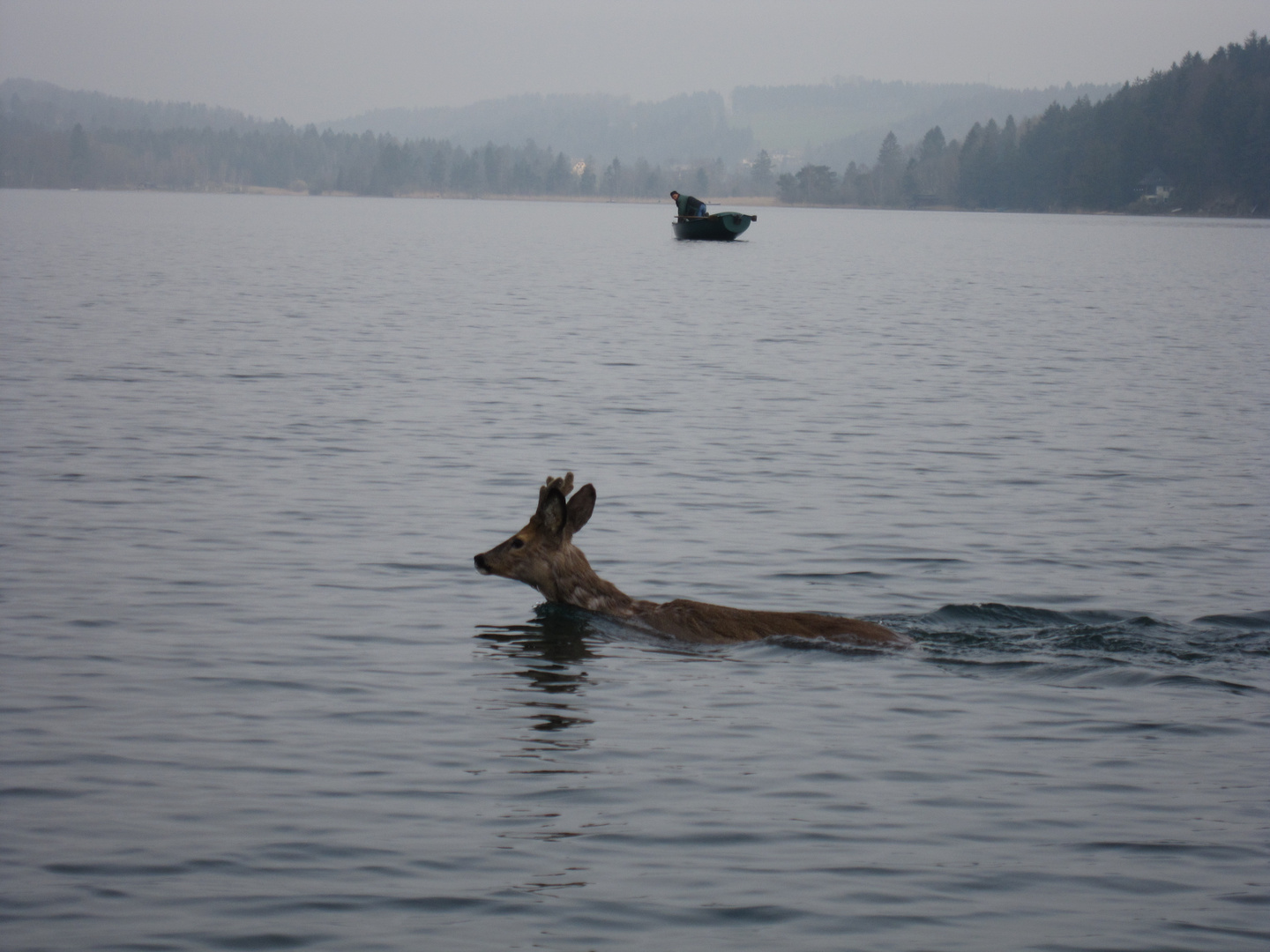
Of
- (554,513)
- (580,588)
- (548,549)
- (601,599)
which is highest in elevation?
(554,513)

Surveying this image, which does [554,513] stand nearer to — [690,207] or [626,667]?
[626,667]

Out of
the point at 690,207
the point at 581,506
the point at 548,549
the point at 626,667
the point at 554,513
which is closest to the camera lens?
the point at 626,667

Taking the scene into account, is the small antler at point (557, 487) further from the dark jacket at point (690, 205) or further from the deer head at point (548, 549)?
the dark jacket at point (690, 205)

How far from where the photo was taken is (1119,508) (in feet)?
66.0

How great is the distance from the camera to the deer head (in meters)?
12.6

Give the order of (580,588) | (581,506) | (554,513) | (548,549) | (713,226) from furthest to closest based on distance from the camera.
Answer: (713,226) → (580,588) → (548,549) → (554,513) → (581,506)

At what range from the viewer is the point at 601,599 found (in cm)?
1326

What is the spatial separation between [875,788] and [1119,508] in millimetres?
11817

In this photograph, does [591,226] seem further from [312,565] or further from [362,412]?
[312,565]

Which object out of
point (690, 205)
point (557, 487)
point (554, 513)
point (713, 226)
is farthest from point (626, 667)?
point (713, 226)

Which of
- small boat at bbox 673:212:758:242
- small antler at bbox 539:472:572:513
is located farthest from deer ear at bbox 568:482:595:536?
small boat at bbox 673:212:758:242

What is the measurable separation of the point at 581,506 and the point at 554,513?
1.05 ft

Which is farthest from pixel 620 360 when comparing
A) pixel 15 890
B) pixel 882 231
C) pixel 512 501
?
pixel 882 231

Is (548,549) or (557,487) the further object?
(548,549)
